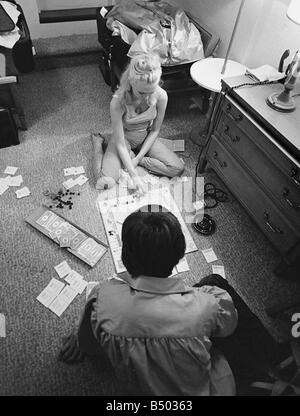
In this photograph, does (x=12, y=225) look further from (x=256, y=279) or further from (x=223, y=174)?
(x=256, y=279)

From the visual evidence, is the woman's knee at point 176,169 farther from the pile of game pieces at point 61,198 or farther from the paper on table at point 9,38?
the paper on table at point 9,38

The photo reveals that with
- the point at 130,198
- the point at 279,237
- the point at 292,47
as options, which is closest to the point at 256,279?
the point at 279,237

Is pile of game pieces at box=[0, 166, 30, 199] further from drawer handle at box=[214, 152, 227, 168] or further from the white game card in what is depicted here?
drawer handle at box=[214, 152, 227, 168]

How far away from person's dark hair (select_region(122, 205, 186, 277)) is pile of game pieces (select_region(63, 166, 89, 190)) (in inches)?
51.1

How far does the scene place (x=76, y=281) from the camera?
1547 millimetres

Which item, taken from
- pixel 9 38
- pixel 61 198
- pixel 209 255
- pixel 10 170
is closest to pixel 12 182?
pixel 10 170

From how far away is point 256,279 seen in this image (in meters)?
1.66

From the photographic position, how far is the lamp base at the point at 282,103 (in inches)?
58.6

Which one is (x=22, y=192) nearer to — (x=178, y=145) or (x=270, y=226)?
(x=178, y=145)

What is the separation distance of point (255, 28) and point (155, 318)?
2.24m

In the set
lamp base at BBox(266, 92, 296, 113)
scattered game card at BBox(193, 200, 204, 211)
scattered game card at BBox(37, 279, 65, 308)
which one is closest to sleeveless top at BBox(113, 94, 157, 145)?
scattered game card at BBox(193, 200, 204, 211)

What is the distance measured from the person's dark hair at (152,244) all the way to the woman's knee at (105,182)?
1.16 m

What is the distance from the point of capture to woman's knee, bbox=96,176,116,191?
1.92 m
